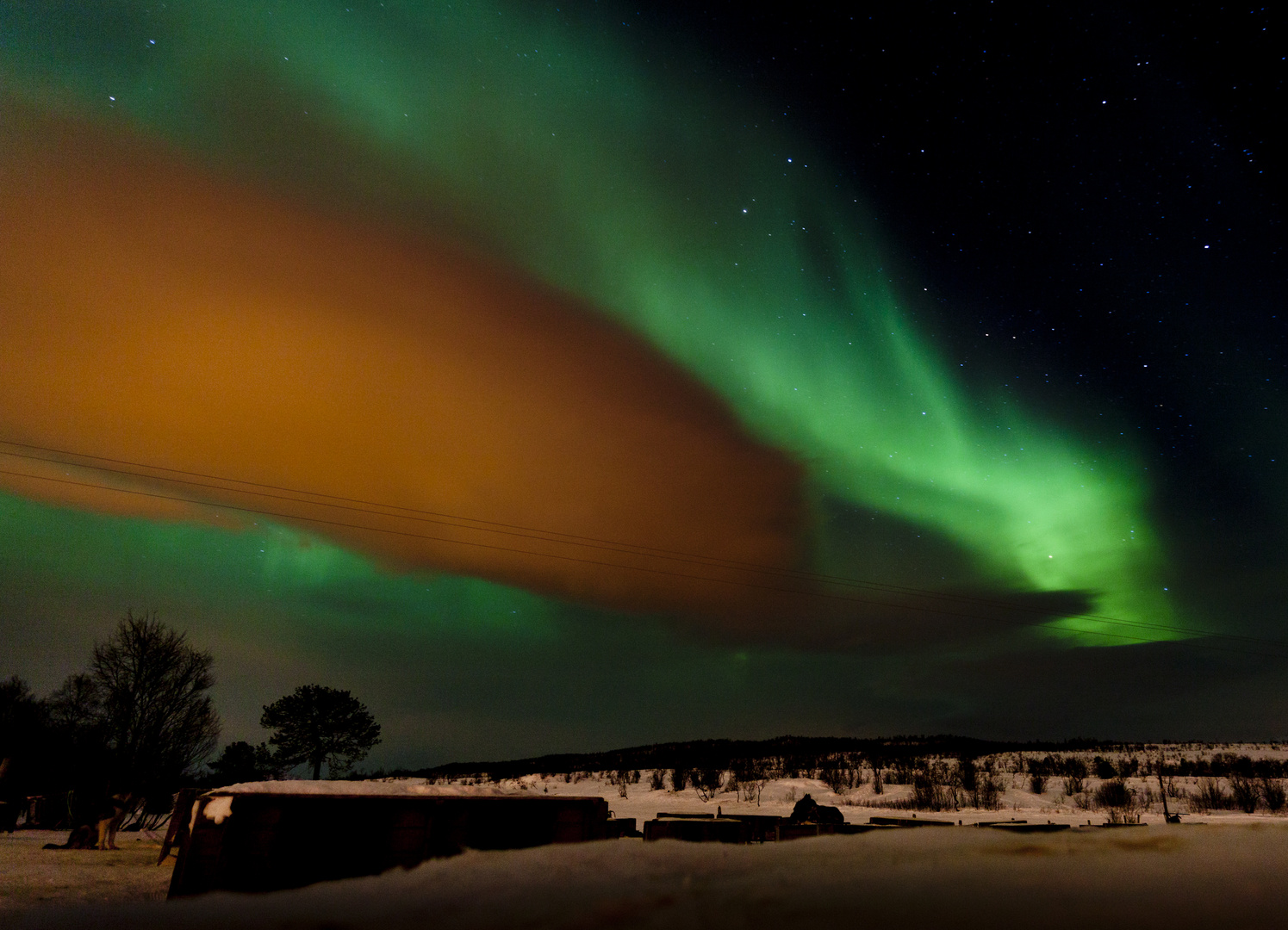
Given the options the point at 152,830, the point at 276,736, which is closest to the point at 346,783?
the point at 152,830

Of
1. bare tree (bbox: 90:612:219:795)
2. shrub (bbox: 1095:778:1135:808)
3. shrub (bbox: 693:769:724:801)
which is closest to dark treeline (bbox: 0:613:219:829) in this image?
bare tree (bbox: 90:612:219:795)

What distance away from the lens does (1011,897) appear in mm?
2488

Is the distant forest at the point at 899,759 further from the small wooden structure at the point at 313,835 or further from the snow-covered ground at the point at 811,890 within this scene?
the snow-covered ground at the point at 811,890

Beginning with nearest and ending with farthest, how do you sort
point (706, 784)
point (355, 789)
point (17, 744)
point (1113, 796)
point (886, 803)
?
point (355, 789)
point (1113, 796)
point (886, 803)
point (17, 744)
point (706, 784)

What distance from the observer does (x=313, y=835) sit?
9477 mm

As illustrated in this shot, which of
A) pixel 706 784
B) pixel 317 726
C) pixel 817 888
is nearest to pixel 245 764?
pixel 317 726

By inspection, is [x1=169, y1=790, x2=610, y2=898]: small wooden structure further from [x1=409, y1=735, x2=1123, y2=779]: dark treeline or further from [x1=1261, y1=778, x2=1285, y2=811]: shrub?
[x1=409, y1=735, x2=1123, y2=779]: dark treeline

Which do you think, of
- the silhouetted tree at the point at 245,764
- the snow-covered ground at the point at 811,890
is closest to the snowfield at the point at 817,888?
the snow-covered ground at the point at 811,890

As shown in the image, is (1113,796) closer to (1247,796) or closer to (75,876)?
(1247,796)

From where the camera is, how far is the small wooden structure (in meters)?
9.21

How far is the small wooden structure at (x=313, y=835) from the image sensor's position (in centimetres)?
921

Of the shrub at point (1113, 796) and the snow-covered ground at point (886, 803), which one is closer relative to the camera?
the snow-covered ground at point (886, 803)

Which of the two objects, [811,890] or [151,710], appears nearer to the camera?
[811,890]

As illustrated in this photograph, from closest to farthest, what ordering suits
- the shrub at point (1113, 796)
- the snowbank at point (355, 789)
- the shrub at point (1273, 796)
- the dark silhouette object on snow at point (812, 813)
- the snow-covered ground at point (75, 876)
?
the snowbank at point (355, 789) → the snow-covered ground at point (75, 876) → the dark silhouette object on snow at point (812, 813) → the shrub at point (1273, 796) → the shrub at point (1113, 796)
